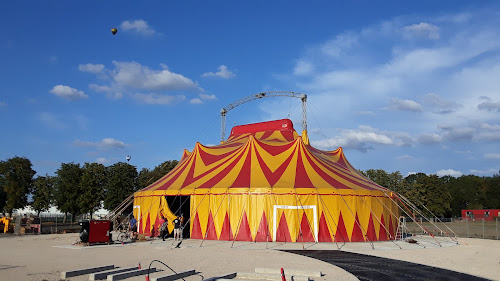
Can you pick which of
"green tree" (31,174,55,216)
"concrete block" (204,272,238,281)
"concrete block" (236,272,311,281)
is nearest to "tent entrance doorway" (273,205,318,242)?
"concrete block" (236,272,311,281)

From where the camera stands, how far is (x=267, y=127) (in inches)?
1051

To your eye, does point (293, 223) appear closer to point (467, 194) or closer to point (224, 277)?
point (224, 277)

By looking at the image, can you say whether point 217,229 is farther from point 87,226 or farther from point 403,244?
point 403,244

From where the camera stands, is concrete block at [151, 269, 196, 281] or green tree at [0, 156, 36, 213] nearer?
concrete block at [151, 269, 196, 281]

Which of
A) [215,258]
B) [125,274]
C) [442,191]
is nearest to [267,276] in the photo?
[125,274]

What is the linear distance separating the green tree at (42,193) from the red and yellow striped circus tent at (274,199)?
30.6 metres

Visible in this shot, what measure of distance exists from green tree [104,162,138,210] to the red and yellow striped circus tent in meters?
20.7

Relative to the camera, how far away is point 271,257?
12.4 m

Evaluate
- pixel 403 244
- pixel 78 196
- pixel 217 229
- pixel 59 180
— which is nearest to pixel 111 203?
pixel 78 196

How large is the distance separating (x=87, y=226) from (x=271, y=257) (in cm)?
836

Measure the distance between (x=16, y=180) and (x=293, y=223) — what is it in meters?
39.5

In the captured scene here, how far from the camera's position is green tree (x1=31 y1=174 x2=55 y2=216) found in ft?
150

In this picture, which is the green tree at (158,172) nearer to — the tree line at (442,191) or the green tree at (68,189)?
the green tree at (68,189)

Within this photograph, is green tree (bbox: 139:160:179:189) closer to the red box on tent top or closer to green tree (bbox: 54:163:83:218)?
green tree (bbox: 54:163:83:218)
